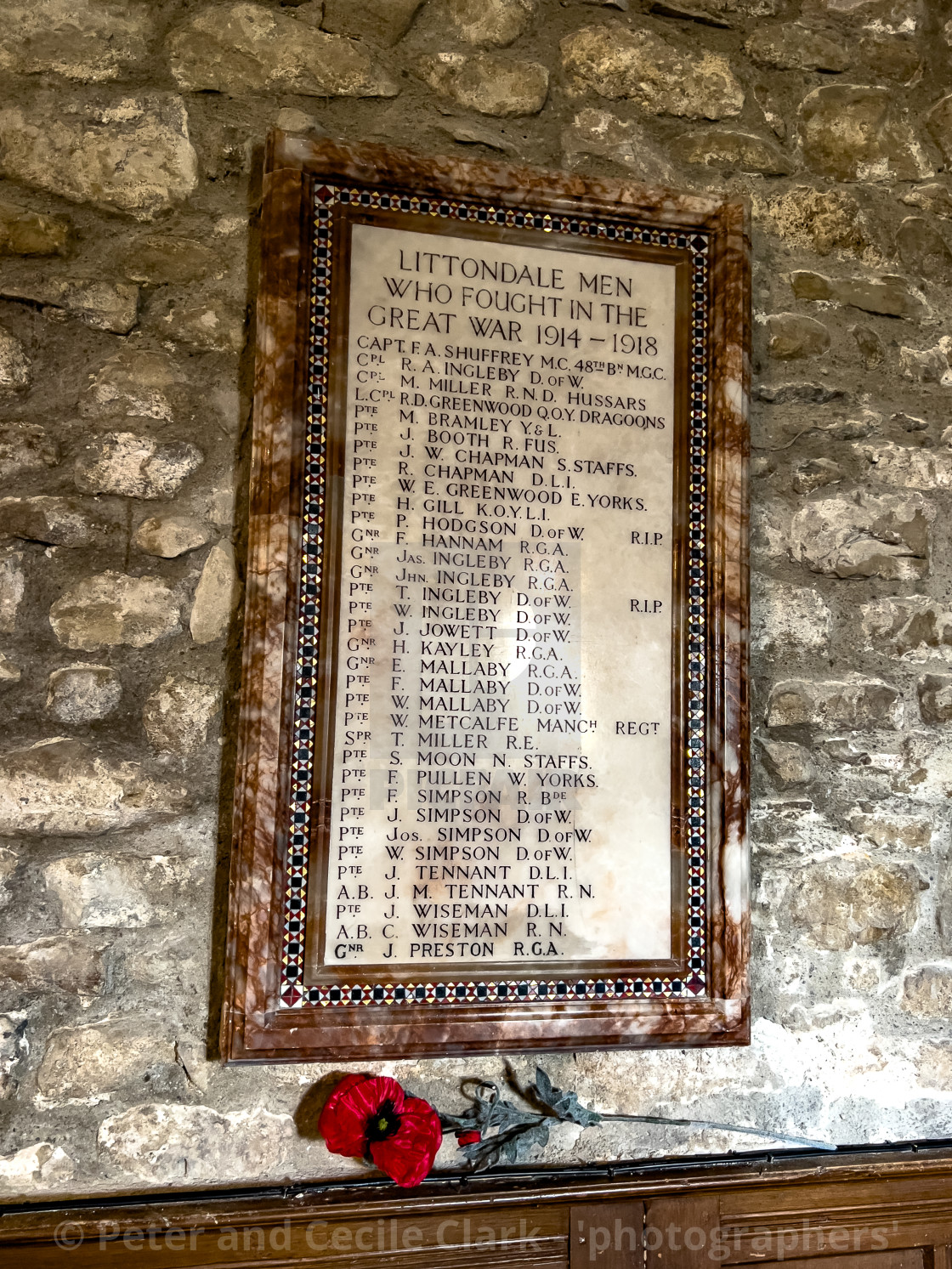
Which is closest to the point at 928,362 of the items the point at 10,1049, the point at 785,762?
the point at 785,762

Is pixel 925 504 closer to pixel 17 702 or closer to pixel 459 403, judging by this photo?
pixel 459 403

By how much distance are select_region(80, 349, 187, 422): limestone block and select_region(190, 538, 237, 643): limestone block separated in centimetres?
24

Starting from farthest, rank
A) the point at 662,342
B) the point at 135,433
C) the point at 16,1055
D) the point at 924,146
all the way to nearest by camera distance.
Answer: the point at 924,146
the point at 662,342
the point at 135,433
the point at 16,1055

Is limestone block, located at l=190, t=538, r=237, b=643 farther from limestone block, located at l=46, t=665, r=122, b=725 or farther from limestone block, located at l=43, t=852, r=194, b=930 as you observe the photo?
limestone block, located at l=43, t=852, r=194, b=930

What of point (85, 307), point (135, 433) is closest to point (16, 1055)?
point (135, 433)

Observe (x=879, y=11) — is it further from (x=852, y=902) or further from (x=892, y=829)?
(x=852, y=902)

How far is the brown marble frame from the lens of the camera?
4.82 feet

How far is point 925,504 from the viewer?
5.94 ft

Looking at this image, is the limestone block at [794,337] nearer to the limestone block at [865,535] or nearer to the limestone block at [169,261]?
the limestone block at [865,535]

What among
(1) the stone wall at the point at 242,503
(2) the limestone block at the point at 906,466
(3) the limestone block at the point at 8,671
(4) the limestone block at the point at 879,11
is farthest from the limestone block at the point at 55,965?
(4) the limestone block at the point at 879,11

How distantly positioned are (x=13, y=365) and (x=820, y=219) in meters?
1.45

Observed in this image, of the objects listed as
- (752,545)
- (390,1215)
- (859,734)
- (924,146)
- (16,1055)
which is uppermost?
(924,146)

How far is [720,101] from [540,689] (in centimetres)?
115

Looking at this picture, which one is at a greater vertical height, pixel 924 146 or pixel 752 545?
pixel 924 146
